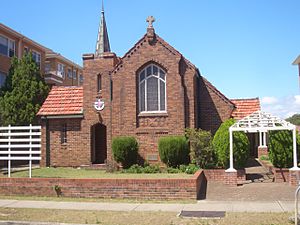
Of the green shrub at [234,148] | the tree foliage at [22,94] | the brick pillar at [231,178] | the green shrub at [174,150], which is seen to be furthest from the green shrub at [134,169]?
the tree foliage at [22,94]

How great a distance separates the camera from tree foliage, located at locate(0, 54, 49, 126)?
93.3ft

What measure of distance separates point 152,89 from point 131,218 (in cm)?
1175

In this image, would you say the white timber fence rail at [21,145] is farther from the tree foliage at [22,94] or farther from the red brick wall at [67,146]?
the tree foliage at [22,94]

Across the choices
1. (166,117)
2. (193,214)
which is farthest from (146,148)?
(193,214)

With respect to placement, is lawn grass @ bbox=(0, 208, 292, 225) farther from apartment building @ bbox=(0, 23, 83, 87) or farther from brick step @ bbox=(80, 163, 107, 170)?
apartment building @ bbox=(0, 23, 83, 87)

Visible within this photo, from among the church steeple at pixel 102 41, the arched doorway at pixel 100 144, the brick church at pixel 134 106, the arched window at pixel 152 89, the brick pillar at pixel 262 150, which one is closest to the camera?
the brick church at pixel 134 106

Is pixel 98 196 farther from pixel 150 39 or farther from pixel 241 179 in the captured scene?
pixel 150 39

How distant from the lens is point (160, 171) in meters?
19.1

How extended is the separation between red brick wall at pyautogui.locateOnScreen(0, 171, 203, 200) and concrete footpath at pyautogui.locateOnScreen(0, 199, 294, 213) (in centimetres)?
78

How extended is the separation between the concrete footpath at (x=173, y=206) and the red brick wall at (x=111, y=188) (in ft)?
2.57

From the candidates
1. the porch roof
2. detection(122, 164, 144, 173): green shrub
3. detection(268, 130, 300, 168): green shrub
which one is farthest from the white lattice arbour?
detection(122, 164, 144, 173): green shrub

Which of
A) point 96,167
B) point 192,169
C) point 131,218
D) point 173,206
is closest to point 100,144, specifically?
point 96,167

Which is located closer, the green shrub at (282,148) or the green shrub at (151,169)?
the green shrub at (282,148)

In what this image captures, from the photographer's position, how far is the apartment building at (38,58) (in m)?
36.4
